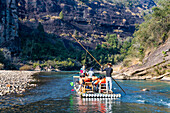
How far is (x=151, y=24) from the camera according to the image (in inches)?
2149

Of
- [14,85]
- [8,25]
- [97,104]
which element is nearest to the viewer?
[97,104]

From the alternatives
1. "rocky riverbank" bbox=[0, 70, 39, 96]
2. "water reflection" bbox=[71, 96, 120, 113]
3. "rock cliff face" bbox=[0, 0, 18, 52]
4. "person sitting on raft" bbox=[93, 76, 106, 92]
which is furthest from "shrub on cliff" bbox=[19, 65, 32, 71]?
"water reflection" bbox=[71, 96, 120, 113]

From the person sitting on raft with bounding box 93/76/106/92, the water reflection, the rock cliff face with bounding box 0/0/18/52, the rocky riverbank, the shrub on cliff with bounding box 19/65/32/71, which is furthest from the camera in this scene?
the rock cliff face with bounding box 0/0/18/52

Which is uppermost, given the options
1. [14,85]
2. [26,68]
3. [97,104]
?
[97,104]

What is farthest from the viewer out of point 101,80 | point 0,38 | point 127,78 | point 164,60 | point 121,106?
point 0,38

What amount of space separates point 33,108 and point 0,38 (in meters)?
136

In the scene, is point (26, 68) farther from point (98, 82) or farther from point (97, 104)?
point (97, 104)

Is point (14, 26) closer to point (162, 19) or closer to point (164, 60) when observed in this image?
point (162, 19)

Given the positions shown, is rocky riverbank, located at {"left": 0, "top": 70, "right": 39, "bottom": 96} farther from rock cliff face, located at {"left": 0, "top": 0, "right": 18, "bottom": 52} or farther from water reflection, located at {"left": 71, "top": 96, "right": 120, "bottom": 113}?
rock cliff face, located at {"left": 0, "top": 0, "right": 18, "bottom": 52}

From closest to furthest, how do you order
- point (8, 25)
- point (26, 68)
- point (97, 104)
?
point (97, 104), point (26, 68), point (8, 25)

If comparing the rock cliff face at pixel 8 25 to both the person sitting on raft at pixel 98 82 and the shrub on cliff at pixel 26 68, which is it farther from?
the person sitting on raft at pixel 98 82

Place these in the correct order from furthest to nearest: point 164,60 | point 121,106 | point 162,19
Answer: point 162,19
point 164,60
point 121,106

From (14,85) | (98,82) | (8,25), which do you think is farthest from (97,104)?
(8,25)

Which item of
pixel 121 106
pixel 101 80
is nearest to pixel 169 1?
pixel 101 80
